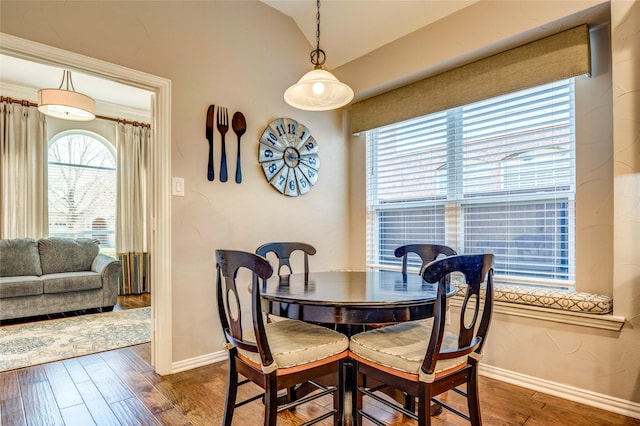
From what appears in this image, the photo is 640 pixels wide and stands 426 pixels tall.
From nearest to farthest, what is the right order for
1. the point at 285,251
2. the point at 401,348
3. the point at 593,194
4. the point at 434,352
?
the point at 434,352
the point at 401,348
the point at 593,194
the point at 285,251

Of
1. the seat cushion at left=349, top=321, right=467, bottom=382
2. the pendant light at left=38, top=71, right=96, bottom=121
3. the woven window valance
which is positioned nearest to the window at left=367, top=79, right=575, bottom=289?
the woven window valance

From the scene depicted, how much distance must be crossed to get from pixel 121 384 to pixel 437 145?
9.62 ft

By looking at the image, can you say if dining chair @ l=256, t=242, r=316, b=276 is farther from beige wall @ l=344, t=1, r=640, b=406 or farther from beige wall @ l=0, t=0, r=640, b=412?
beige wall @ l=344, t=1, r=640, b=406

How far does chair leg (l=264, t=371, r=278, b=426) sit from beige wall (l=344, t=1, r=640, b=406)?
170 cm

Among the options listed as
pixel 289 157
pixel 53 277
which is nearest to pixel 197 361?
pixel 289 157

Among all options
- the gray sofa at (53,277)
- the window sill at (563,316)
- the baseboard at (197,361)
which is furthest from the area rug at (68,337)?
the window sill at (563,316)

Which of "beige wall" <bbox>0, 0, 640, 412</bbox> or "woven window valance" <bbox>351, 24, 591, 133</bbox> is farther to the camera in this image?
"woven window valance" <bbox>351, 24, 591, 133</bbox>

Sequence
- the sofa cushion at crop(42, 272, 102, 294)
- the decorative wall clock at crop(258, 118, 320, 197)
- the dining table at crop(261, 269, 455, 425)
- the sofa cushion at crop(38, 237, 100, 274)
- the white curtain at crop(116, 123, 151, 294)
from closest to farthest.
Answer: the dining table at crop(261, 269, 455, 425) < the decorative wall clock at crop(258, 118, 320, 197) < the sofa cushion at crop(42, 272, 102, 294) < the sofa cushion at crop(38, 237, 100, 274) < the white curtain at crop(116, 123, 151, 294)

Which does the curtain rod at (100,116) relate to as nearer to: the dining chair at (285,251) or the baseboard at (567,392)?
the dining chair at (285,251)

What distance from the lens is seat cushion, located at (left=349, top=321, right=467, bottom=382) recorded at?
1401 millimetres

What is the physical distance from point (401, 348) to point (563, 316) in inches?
49.5

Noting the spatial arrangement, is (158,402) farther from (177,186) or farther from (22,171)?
(22,171)

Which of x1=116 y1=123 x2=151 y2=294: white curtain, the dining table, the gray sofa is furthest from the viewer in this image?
x1=116 y1=123 x2=151 y2=294: white curtain

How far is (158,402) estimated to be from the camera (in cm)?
201
